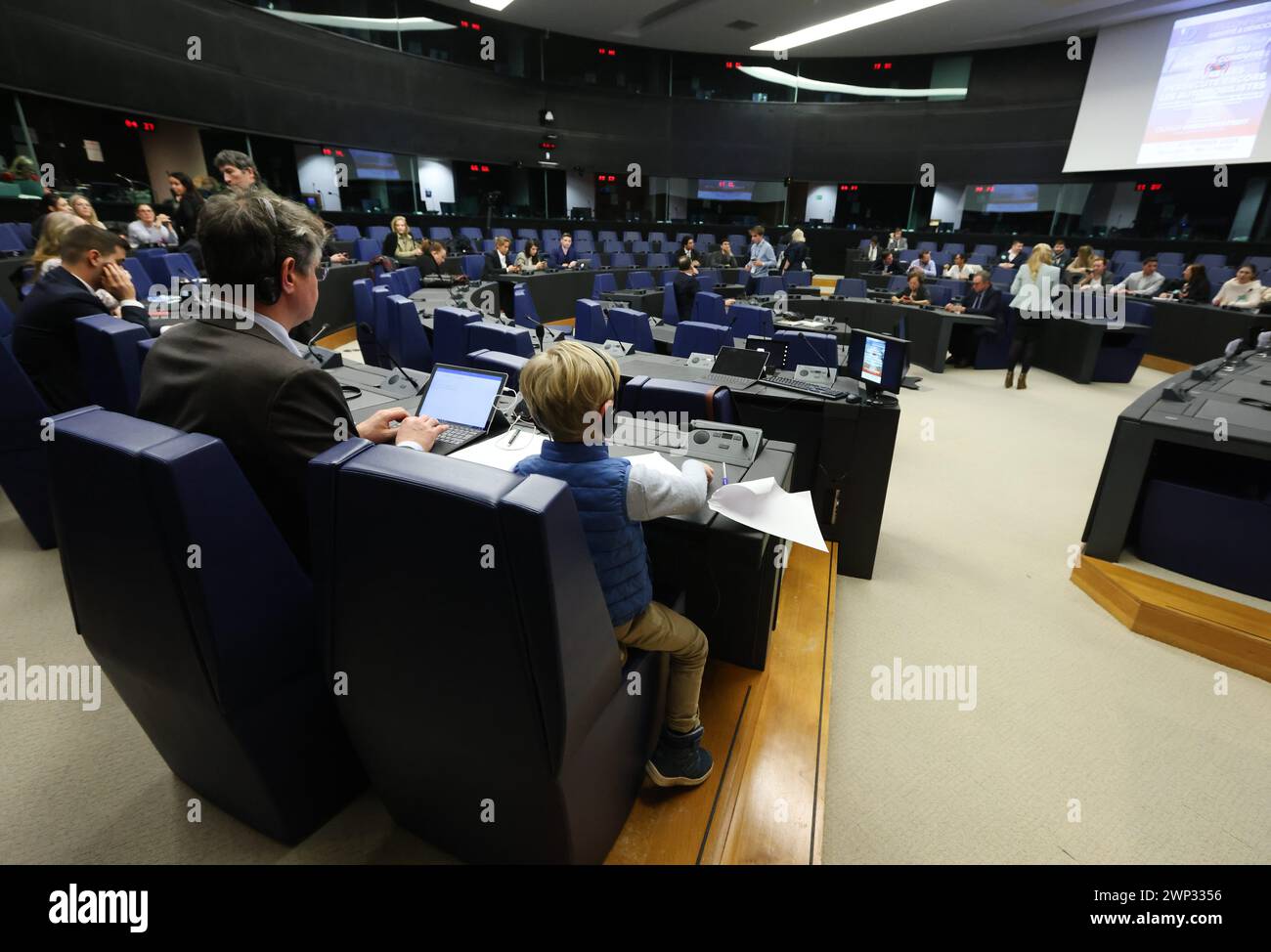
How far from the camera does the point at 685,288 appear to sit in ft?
23.0

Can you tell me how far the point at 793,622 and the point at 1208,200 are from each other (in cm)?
1282

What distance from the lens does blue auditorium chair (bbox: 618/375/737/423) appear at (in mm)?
2332

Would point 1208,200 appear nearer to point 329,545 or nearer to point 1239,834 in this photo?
point 1239,834

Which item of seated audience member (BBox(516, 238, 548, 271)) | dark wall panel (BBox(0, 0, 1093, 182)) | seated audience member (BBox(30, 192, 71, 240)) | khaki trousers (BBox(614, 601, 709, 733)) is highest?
dark wall panel (BBox(0, 0, 1093, 182))

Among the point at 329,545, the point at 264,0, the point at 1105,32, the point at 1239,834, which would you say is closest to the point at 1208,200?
the point at 1105,32

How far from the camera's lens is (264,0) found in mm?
8844

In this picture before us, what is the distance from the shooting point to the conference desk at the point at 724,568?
1.75 meters

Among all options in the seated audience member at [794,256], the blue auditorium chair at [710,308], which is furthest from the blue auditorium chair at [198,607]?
the seated audience member at [794,256]

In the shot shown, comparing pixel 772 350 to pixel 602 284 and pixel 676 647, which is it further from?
pixel 602 284

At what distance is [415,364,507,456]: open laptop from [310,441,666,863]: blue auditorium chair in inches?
45.0

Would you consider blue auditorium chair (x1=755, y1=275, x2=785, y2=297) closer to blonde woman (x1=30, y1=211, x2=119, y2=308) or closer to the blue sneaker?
blonde woman (x1=30, y1=211, x2=119, y2=308)

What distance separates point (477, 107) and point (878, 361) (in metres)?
12.1

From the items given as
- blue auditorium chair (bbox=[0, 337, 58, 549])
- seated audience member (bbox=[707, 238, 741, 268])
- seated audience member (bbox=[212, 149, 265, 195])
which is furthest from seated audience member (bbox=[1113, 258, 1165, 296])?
blue auditorium chair (bbox=[0, 337, 58, 549])
